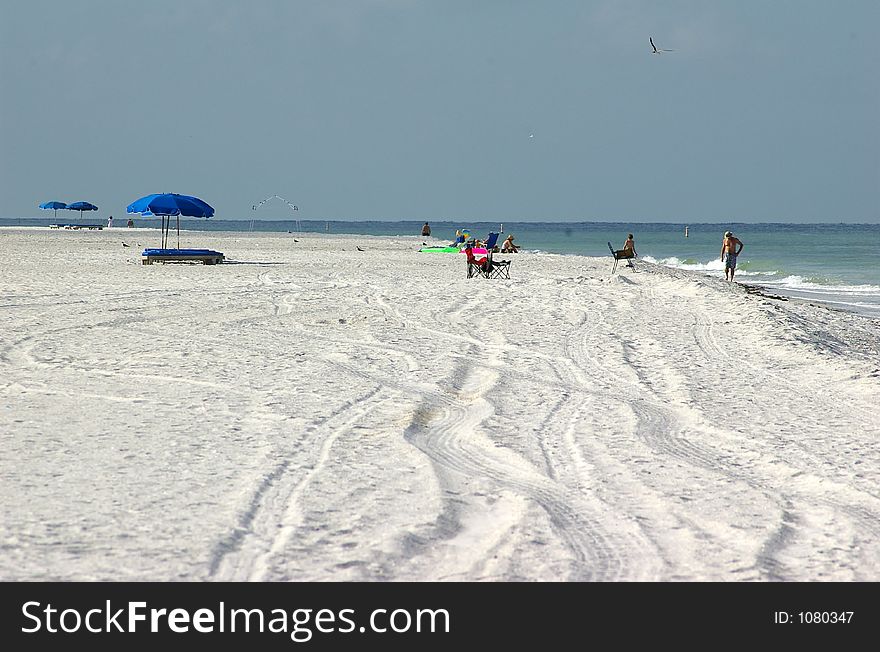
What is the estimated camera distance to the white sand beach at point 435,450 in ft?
11.4

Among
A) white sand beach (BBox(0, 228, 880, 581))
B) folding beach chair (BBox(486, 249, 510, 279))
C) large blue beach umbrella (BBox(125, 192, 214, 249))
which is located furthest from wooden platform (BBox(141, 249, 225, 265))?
white sand beach (BBox(0, 228, 880, 581))

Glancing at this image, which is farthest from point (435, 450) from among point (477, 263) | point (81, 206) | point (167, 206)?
point (81, 206)

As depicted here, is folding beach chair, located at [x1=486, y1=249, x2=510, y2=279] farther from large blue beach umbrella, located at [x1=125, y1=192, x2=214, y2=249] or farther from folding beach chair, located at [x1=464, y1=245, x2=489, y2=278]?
large blue beach umbrella, located at [x1=125, y1=192, x2=214, y2=249]

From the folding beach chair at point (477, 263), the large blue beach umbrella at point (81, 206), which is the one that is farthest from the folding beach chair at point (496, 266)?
the large blue beach umbrella at point (81, 206)

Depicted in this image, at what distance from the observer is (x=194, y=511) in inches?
152

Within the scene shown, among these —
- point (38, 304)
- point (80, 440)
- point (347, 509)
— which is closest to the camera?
point (347, 509)

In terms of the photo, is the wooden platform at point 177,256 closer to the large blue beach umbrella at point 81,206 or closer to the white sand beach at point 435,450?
the white sand beach at point 435,450

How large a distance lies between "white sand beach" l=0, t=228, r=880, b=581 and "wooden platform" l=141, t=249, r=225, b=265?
11345mm

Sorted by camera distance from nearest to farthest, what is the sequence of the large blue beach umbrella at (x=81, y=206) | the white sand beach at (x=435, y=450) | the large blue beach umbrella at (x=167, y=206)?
the white sand beach at (x=435, y=450)
the large blue beach umbrella at (x=167, y=206)
the large blue beach umbrella at (x=81, y=206)

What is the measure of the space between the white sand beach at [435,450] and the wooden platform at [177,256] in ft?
37.2
